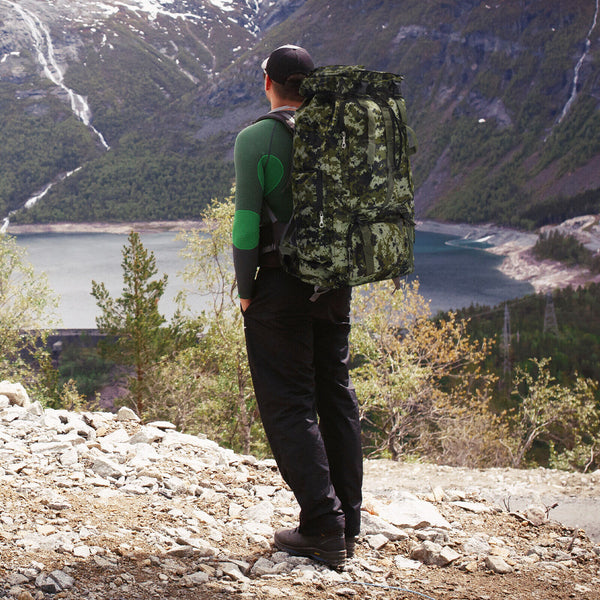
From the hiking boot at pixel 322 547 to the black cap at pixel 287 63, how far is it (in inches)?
69.7

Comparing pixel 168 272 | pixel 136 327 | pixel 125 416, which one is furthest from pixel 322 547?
pixel 168 272

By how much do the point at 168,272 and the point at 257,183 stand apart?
6879 centimetres

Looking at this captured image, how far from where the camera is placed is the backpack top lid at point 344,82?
7.61 ft

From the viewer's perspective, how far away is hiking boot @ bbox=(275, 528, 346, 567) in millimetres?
2607

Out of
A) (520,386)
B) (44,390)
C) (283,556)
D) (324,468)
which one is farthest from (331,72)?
(520,386)

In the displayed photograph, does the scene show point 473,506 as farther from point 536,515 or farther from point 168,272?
point 168,272

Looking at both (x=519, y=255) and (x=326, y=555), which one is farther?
(x=519, y=255)

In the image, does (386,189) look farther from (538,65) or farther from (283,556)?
(538,65)

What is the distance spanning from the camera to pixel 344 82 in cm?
233

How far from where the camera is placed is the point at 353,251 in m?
2.33

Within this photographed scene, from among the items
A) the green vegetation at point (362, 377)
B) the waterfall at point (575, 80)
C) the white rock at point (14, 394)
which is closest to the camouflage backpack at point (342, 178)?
the white rock at point (14, 394)

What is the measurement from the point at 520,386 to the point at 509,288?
147ft

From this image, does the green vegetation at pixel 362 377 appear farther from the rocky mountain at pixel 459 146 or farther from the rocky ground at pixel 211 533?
the rocky mountain at pixel 459 146

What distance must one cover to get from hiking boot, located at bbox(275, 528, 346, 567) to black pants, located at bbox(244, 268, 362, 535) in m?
0.03
